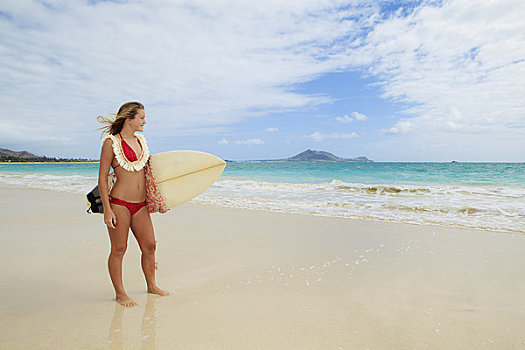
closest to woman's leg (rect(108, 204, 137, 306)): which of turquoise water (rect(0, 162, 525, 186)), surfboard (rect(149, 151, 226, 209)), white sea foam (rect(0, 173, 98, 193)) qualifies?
surfboard (rect(149, 151, 226, 209))

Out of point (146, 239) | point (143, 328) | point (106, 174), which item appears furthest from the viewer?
point (146, 239)

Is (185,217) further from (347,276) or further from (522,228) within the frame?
(522,228)

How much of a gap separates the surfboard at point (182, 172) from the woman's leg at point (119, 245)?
45 cm

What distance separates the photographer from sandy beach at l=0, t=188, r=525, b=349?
2189 mm

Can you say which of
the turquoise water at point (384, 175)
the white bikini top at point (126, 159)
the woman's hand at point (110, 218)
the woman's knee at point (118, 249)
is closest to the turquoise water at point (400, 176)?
the turquoise water at point (384, 175)

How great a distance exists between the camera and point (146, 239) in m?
2.78

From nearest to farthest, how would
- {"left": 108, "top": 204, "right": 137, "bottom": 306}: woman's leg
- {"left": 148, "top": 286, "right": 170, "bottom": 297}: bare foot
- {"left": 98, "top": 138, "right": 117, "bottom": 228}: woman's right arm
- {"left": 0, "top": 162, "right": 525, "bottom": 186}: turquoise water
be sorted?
{"left": 98, "top": 138, "right": 117, "bottom": 228}: woman's right arm → {"left": 108, "top": 204, "right": 137, "bottom": 306}: woman's leg → {"left": 148, "top": 286, "right": 170, "bottom": 297}: bare foot → {"left": 0, "top": 162, "right": 525, "bottom": 186}: turquoise water

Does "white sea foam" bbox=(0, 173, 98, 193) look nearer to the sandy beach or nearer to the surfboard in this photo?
the sandy beach

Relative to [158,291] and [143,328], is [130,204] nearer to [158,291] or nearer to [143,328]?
[158,291]

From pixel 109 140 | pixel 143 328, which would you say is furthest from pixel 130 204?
pixel 143 328

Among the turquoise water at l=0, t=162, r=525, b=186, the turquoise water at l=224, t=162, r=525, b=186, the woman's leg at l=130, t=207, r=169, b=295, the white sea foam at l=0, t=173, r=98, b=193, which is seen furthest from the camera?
the turquoise water at l=0, t=162, r=525, b=186

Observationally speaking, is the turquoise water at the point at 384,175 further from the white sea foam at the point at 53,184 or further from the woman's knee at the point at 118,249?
the woman's knee at the point at 118,249

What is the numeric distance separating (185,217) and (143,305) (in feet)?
12.9

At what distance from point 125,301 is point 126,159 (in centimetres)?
108
